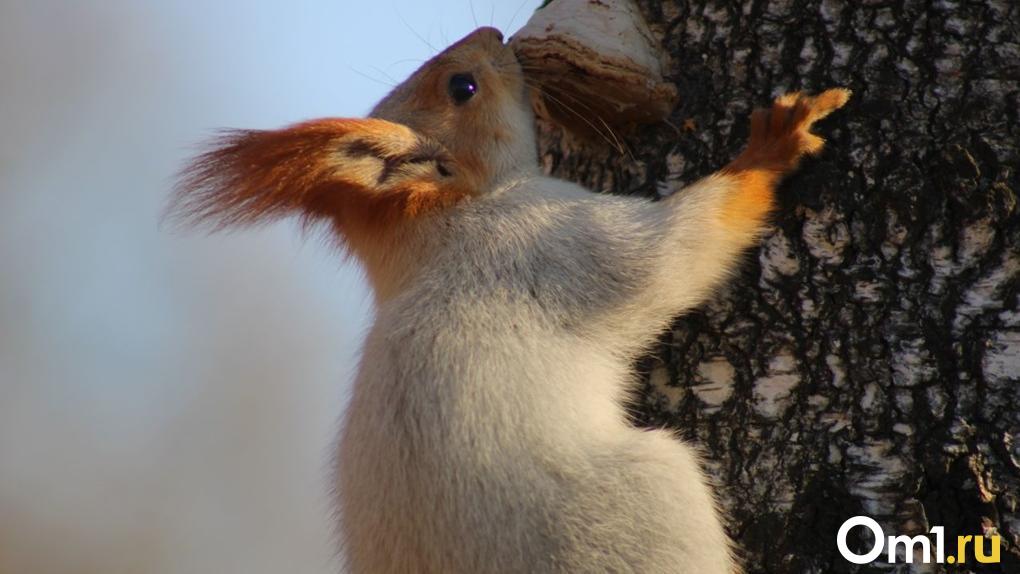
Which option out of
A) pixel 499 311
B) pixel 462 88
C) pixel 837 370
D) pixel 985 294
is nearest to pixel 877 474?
pixel 837 370

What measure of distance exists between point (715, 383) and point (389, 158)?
3.81ft

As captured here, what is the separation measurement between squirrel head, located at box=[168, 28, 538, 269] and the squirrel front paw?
0.83 m

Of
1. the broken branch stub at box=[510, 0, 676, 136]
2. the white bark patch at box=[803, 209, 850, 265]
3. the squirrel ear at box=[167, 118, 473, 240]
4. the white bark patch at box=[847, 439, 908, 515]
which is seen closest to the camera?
the white bark patch at box=[847, 439, 908, 515]

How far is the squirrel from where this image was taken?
9.10ft

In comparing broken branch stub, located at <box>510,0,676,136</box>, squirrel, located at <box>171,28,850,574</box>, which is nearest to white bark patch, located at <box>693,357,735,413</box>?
squirrel, located at <box>171,28,850,574</box>

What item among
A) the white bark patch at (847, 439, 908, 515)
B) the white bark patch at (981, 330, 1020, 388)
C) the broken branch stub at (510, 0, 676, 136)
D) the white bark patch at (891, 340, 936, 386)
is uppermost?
the broken branch stub at (510, 0, 676, 136)

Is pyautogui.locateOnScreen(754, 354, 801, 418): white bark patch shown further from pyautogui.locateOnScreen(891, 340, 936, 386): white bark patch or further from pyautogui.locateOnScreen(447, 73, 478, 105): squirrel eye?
pyautogui.locateOnScreen(447, 73, 478, 105): squirrel eye

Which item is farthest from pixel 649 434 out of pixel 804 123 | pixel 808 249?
pixel 804 123

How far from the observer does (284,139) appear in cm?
321

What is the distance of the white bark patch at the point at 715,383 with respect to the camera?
301 cm

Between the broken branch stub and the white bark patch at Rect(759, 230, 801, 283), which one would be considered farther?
the broken branch stub

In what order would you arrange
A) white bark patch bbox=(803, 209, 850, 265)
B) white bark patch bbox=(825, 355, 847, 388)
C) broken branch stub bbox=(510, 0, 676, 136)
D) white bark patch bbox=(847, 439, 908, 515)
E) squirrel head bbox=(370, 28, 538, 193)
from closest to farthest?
1. white bark patch bbox=(847, 439, 908, 515)
2. white bark patch bbox=(825, 355, 847, 388)
3. white bark patch bbox=(803, 209, 850, 265)
4. broken branch stub bbox=(510, 0, 676, 136)
5. squirrel head bbox=(370, 28, 538, 193)

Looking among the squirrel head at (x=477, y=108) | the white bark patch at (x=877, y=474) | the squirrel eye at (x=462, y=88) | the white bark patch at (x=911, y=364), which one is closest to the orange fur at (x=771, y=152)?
the white bark patch at (x=911, y=364)

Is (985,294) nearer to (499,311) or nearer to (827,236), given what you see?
(827,236)
